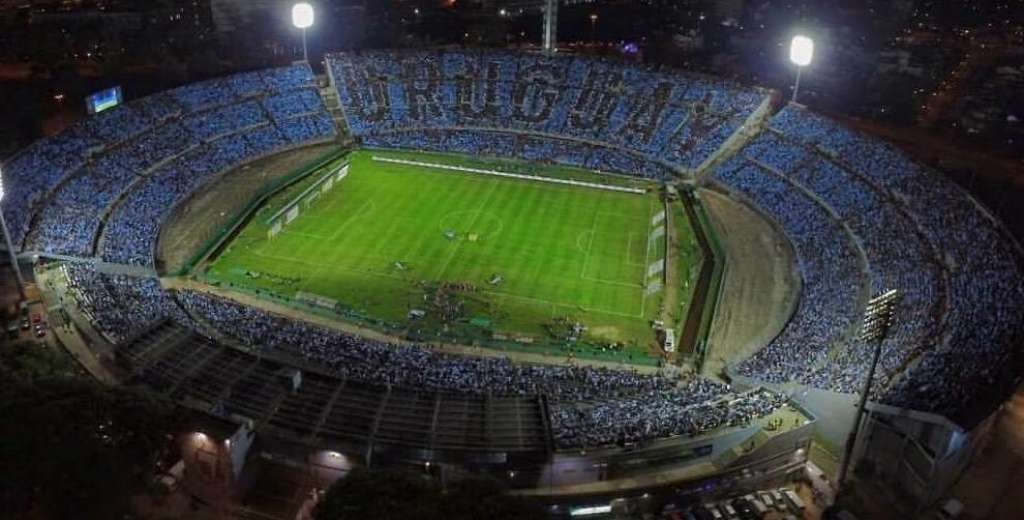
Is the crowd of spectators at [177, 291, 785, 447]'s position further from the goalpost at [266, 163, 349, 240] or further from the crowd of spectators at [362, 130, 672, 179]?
the crowd of spectators at [362, 130, 672, 179]

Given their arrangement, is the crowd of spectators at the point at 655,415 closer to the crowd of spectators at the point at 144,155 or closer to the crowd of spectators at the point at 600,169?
the crowd of spectators at the point at 600,169

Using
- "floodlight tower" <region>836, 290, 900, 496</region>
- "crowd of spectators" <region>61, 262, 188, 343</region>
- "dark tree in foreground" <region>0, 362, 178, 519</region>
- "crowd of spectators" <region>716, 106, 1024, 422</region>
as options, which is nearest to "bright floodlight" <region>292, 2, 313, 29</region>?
"crowd of spectators" <region>61, 262, 188, 343</region>

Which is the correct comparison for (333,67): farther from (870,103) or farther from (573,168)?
(870,103)

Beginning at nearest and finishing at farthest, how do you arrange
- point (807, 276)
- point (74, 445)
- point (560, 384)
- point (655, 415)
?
1. point (74, 445)
2. point (655, 415)
3. point (560, 384)
4. point (807, 276)

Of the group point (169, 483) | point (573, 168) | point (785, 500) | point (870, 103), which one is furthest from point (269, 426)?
point (870, 103)

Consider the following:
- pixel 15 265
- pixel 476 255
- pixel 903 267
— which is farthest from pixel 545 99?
pixel 15 265

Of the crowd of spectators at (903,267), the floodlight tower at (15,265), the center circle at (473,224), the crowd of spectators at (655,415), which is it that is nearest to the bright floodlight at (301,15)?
the center circle at (473,224)

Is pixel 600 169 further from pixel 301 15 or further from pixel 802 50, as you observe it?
pixel 301 15

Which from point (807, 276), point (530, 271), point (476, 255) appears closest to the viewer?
point (807, 276)
